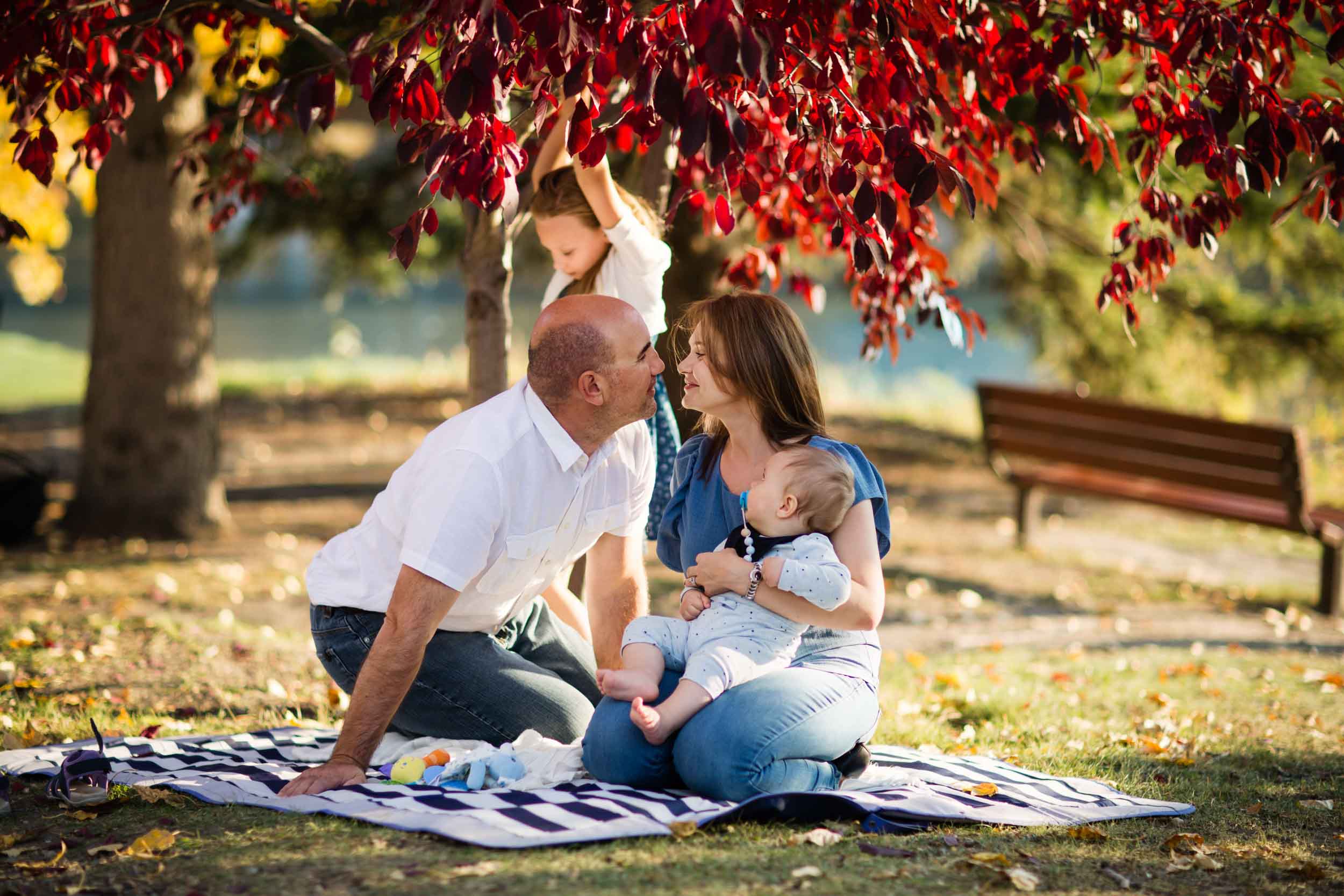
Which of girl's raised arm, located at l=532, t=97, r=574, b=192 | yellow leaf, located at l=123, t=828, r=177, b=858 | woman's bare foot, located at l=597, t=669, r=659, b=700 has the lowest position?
yellow leaf, located at l=123, t=828, r=177, b=858

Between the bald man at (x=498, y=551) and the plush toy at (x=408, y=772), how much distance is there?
13cm

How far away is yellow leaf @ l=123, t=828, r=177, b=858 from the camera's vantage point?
271cm

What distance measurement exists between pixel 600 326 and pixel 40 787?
1.89m

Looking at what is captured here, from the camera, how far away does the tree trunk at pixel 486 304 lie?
4387mm

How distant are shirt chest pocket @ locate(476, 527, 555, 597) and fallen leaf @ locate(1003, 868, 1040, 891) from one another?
141 cm

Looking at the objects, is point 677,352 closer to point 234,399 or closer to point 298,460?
point 298,460

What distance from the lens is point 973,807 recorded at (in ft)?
10.3

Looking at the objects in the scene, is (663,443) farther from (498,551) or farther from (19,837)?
(19,837)

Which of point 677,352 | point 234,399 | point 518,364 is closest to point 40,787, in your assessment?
point 677,352

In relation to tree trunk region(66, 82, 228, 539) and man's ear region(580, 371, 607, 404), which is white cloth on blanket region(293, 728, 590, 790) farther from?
tree trunk region(66, 82, 228, 539)

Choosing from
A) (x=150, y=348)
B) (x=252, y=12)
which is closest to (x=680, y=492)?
(x=252, y=12)

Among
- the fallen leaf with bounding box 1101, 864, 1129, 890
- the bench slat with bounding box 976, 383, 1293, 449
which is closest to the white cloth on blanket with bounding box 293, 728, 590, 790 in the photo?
the fallen leaf with bounding box 1101, 864, 1129, 890

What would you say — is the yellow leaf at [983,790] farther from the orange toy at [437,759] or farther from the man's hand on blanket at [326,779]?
the man's hand on blanket at [326,779]

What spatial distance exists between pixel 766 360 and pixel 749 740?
974 millimetres
